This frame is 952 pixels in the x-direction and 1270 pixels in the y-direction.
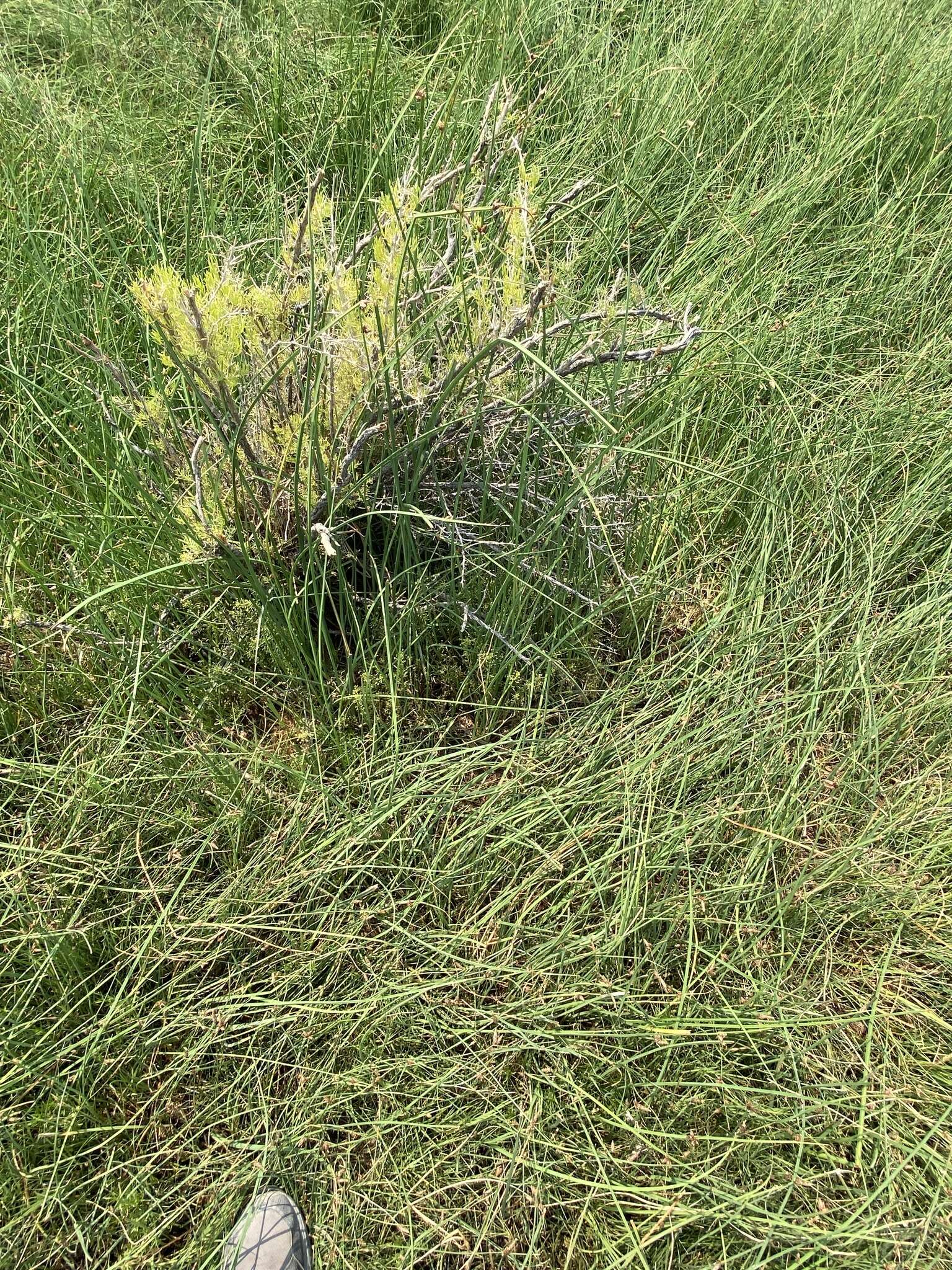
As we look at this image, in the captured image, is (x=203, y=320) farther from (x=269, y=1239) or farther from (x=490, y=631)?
(x=269, y=1239)

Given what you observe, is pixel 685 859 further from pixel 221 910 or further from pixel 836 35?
pixel 836 35

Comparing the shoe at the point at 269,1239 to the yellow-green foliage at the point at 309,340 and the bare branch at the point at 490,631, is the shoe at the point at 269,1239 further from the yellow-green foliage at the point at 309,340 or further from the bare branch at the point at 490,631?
the yellow-green foliage at the point at 309,340

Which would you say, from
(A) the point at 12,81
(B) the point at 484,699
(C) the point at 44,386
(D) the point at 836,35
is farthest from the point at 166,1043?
(D) the point at 836,35

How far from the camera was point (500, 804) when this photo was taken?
157 centimetres

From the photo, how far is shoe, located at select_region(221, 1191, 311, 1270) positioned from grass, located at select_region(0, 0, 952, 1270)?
1.2 inches

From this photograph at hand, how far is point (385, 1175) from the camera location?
129 centimetres

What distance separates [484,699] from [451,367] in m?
0.59

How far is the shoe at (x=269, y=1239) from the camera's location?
1.22 metres

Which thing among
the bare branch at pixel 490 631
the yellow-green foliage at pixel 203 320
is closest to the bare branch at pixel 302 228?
the yellow-green foliage at pixel 203 320

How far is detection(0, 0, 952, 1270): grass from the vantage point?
1.29 m

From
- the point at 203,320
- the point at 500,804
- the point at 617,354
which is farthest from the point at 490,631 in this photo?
the point at 203,320

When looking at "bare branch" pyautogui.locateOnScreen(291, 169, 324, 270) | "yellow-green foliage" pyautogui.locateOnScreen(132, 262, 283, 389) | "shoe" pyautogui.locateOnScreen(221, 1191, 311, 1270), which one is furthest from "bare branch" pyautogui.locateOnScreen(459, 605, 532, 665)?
"shoe" pyautogui.locateOnScreen(221, 1191, 311, 1270)

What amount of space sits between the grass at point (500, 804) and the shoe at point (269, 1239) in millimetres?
30

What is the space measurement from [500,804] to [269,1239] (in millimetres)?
A: 696
